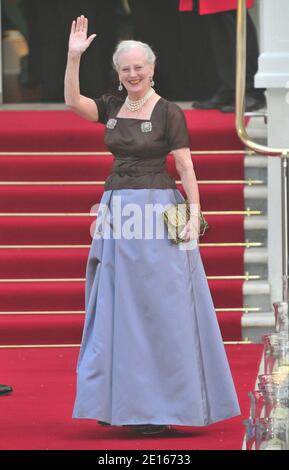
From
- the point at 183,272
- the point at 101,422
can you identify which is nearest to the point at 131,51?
the point at 183,272

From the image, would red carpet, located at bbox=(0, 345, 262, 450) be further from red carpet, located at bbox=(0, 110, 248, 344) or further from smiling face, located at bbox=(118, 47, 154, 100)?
smiling face, located at bbox=(118, 47, 154, 100)

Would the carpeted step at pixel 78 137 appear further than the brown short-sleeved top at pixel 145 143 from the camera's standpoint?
Yes

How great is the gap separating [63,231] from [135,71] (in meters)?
3.73

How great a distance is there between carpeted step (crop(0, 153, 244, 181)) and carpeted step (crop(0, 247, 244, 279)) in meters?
0.92

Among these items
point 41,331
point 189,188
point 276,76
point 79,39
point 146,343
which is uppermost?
point 276,76

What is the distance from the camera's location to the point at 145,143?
21.6ft

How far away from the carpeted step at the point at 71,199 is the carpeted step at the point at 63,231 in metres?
0.21

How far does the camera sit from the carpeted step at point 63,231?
10.1 metres

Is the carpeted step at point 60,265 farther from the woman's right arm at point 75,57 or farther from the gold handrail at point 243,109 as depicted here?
the woman's right arm at point 75,57

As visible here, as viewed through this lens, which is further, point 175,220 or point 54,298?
point 54,298

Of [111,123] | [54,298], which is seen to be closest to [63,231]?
[54,298]

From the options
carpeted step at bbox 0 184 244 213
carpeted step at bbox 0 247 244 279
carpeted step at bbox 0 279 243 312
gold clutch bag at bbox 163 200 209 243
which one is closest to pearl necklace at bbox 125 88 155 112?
gold clutch bag at bbox 163 200 209 243

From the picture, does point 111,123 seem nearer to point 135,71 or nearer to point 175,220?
point 135,71

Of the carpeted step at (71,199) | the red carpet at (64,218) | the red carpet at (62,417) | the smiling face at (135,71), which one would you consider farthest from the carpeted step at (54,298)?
the smiling face at (135,71)
